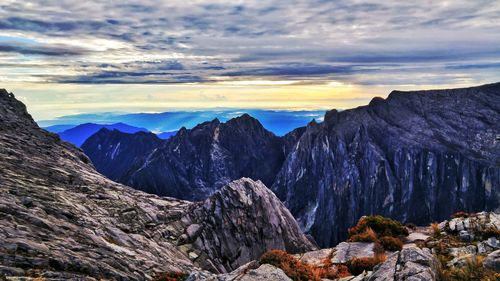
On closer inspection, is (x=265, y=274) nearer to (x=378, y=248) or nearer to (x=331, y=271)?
(x=331, y=271)

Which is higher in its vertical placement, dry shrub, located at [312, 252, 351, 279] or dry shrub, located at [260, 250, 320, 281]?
dry shrub, located at [260, 250, 320, 281]

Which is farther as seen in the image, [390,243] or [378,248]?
[390,243]

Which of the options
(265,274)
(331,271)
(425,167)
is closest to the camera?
(265,274)

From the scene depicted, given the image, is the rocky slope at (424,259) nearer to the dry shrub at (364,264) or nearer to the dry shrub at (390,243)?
the dry shrub at (364,264)

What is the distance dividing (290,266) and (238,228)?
2606 cm

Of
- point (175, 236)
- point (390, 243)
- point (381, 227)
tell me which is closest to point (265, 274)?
point (390, 243)

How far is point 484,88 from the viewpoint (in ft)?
596

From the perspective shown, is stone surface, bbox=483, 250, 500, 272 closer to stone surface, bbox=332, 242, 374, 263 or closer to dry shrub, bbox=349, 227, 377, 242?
stone surface, bbox=332, 242, 374, 263

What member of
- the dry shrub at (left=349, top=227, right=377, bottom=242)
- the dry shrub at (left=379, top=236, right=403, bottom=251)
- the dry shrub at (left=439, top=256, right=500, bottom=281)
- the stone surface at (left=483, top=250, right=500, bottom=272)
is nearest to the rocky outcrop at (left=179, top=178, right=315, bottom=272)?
the dry shrub at (left=349, top=227, right=377, bottom=242)

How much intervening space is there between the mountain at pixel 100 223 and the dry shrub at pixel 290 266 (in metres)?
5.01

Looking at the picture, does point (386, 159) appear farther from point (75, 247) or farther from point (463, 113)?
point (75, 247)

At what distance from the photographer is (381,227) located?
33375 millimetres

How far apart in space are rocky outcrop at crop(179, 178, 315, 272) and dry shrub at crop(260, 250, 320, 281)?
18813 millimetres

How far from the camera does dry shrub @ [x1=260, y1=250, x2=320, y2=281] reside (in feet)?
67.6
